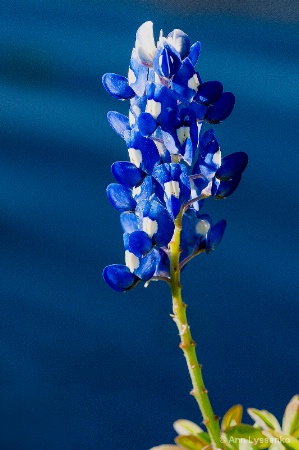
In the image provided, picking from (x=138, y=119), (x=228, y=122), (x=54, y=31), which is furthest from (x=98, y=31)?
(x=138, y=119)

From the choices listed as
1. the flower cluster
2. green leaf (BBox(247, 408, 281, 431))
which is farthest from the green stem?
green leaf (BBox(247, 408, 281, 431))

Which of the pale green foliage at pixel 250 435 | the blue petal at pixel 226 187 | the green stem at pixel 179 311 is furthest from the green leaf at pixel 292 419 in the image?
the blue petal at pixel 226 187

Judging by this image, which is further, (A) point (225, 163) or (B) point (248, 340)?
(B) point (248, 340)

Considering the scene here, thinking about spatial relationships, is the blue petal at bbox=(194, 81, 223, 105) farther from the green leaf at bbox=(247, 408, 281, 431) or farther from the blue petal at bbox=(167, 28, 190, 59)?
the green leaf at bbox=(247, 408, 281, 431)

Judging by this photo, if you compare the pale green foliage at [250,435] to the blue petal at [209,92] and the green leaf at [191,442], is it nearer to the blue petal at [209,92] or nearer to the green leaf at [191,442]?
the green leaf at [191,442]

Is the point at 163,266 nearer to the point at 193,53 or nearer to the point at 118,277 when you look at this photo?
the point at 118,277

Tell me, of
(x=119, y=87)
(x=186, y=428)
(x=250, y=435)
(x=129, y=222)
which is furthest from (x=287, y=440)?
(x=119, y=87)

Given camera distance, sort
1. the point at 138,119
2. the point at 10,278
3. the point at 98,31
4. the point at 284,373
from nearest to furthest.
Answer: the point at 138,119 → the point at 284,373 → the point at 10,278 → the point at 98,31

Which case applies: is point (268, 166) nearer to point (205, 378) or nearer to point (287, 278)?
point (287, 278)
